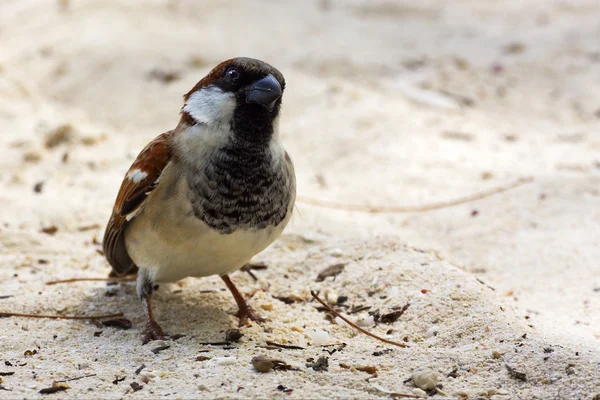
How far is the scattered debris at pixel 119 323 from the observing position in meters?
3.81

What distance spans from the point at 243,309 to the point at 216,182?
2.57 ft

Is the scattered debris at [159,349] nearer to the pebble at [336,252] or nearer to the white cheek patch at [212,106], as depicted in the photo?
the white cheek patch at [212,106]

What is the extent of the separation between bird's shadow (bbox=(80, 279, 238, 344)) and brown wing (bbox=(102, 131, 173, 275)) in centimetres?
25

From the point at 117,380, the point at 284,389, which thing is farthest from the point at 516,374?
the point at 117,380

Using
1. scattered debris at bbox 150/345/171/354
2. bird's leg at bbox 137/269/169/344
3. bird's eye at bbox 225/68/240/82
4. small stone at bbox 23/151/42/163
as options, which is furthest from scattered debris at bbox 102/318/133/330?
small stone at bbox 23/151/42/163

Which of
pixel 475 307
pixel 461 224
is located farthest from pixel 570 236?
pixel 475 307

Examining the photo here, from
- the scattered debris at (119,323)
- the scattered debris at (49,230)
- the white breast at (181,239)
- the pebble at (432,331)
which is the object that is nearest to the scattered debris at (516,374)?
the pebble at (432,331)

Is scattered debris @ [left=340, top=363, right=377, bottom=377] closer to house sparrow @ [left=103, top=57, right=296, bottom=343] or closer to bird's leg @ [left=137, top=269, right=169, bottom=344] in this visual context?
house sparrow @ [left=103, top=57, right=296, bottom=343]

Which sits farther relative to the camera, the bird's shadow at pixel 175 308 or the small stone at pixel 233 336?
the bird's shadow at pixel 175 308

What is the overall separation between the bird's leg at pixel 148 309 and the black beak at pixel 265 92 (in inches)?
41.0

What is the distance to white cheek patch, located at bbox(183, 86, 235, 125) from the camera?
3.55 metres

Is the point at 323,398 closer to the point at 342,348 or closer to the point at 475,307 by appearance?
the point at 342,348

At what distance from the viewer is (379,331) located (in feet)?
12.0

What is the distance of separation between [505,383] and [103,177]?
12.2ft
